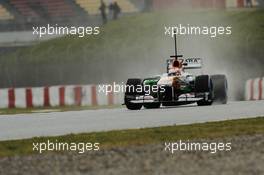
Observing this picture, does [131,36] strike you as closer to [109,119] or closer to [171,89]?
[171,89]

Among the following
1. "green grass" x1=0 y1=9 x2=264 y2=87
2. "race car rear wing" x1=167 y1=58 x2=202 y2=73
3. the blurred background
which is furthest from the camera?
"green grass" x1=0 y1=9 x2=264 y2=87

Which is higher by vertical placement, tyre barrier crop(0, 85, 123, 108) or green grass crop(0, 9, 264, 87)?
green grass crop(0, 9, 264, 87)

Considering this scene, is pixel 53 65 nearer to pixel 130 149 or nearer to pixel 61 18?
pixel 61 18

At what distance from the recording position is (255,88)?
25.7 meters

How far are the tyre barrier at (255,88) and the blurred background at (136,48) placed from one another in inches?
34.6

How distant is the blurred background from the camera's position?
30234 millimetres

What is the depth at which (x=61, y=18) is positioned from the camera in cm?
4588

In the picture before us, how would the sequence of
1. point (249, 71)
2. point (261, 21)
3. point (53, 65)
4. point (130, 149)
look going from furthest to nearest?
point (261, 21), point (53, 65), point (249, 71), point (130, 149)

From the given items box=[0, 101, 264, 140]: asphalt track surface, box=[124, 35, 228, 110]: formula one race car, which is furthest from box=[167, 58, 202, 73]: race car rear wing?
box=[0, 101, 264, 140]: asphalt track surface

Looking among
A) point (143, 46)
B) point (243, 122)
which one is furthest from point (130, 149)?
point (143, 46)

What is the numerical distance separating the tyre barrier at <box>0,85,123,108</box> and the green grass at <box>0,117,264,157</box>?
10320mm

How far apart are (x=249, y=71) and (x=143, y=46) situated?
632 centimetres

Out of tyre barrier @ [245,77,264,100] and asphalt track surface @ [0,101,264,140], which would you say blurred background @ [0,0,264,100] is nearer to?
tyre barrier @ [245,77,264,100]

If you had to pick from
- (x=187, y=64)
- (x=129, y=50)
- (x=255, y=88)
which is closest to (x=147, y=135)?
(x=187, y=64)
